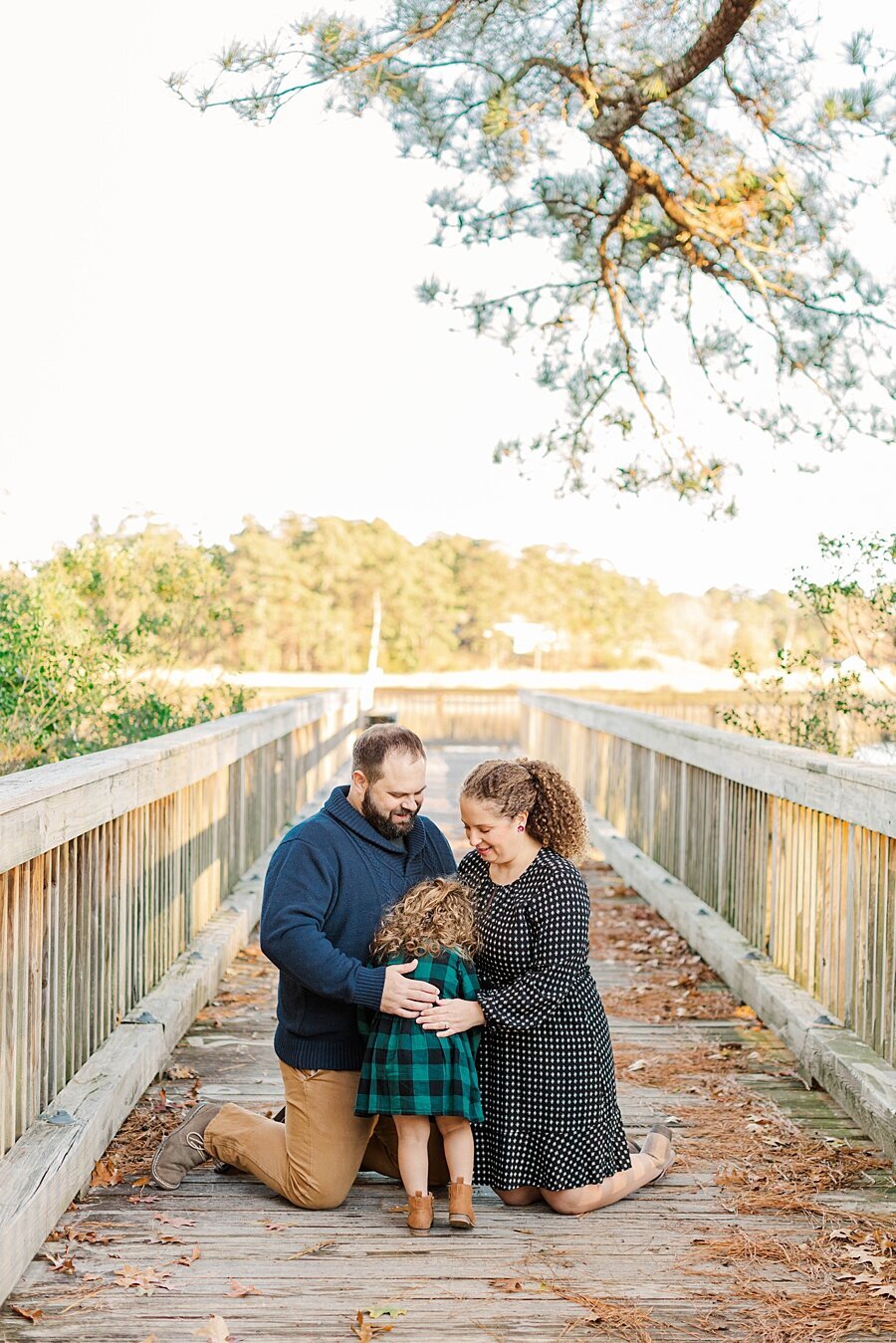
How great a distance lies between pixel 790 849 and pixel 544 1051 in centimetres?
209

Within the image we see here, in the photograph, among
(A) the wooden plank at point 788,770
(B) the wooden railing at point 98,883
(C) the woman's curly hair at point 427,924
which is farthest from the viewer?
(A) the wooden plank at point 788,770

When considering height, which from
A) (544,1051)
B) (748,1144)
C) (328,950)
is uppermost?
(328,950)

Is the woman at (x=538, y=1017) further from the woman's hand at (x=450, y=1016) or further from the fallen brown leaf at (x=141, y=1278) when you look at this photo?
the fallen brown leaf at (x=141, y=1278)

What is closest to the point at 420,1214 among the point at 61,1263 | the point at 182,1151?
the point at 182,1151

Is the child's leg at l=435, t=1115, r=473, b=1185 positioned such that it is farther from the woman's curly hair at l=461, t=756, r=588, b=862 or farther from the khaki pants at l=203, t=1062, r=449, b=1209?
the woman's curly hair at l=461, t=756, r=588, b=862

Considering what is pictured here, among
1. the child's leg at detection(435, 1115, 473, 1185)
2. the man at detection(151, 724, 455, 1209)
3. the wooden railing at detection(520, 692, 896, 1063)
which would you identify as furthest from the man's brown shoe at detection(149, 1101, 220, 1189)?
the wooden railing at detection(520, 692, 896, 1063)

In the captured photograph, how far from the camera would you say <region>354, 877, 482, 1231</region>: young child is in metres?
3.39

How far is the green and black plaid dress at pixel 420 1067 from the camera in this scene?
11.1 ft

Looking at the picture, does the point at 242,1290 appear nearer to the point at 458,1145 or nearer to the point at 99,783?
the point at 458,1145

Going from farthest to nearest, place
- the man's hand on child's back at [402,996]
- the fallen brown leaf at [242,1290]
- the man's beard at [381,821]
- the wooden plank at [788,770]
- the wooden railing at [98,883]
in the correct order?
the wooden plank at [788,770] < the man's beard at [381,821] < the man's hand on child's back at [402,996] < the wooden railing at [98,883] < the fallen brown leaf at [242,1290]

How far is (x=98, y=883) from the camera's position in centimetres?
404

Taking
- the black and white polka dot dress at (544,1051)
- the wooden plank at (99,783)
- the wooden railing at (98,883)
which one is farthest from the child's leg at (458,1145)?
the wooden plank at (99,783)

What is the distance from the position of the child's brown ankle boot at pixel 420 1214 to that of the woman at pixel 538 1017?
0.24 metres

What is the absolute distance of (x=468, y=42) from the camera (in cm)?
829
